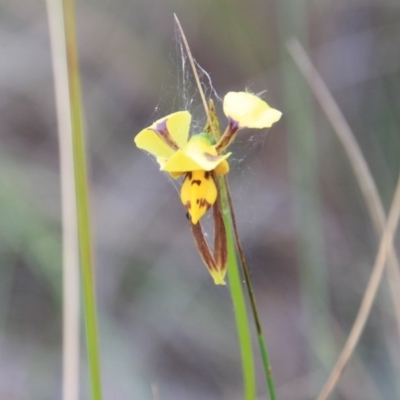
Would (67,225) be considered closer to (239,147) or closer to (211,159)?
(211,159)

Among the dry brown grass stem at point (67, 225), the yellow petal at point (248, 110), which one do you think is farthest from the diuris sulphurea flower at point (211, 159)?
the dry brown grass stem at point (67, 225)

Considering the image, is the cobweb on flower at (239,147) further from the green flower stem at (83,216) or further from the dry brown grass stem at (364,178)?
the green flower stem at (83,216)

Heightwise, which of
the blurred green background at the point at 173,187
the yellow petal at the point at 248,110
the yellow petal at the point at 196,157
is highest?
the blurred green background at the point at 173,187

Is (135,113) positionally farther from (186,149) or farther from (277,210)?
(186,149)

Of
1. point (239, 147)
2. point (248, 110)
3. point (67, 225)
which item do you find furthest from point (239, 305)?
point (239, 147)

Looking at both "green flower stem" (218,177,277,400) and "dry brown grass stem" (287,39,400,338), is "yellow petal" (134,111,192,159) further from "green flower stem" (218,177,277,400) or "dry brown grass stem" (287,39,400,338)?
"dry brown grass stem" (287,39,400,338)

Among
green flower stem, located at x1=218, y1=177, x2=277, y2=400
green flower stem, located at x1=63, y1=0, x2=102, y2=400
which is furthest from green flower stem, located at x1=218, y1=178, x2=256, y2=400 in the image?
green flower stem, located at x1=63, y1=0, x2=102, y2=400

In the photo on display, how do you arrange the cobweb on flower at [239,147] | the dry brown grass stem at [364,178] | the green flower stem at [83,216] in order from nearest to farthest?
1. the green flower stem at [83,216]
2. the dry brown grass stem at [364,178]
3. the cobweb on flower at [239,147]

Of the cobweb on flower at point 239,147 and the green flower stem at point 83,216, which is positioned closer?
the green flower stem at point 83,216
